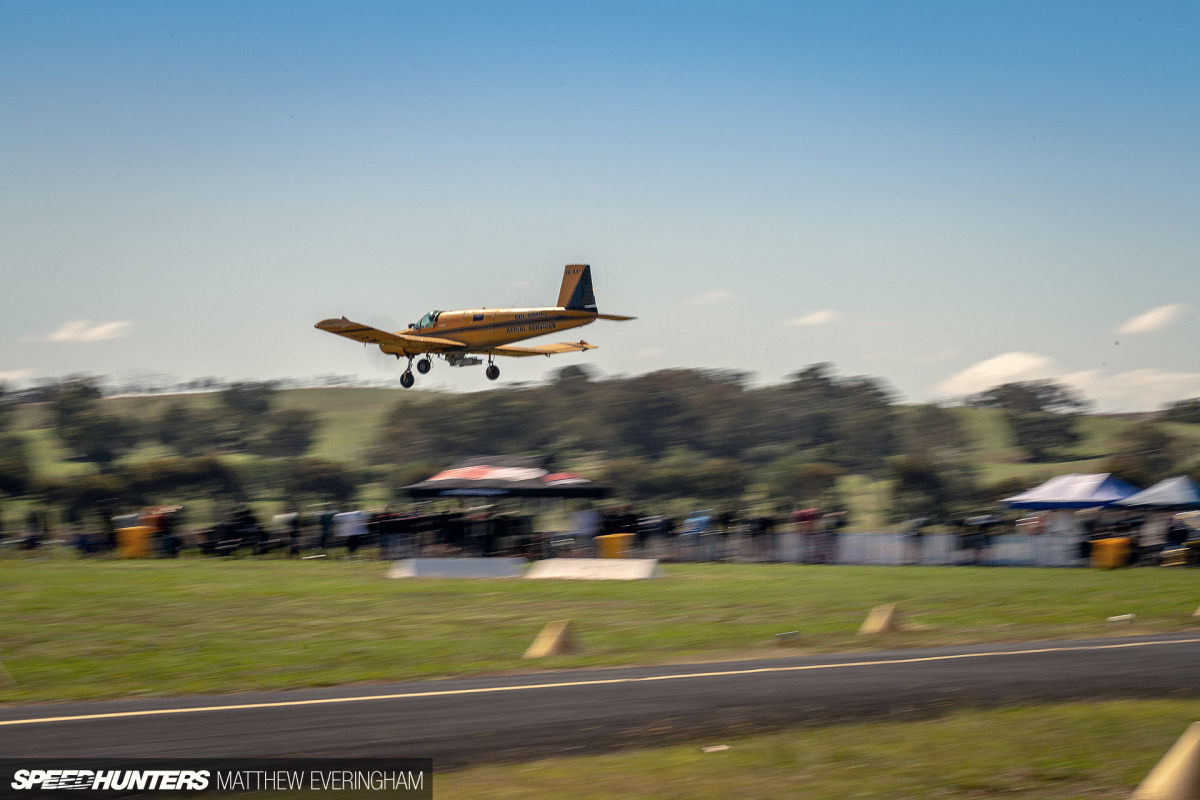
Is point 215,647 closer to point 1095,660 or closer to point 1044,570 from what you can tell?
point 1095,660

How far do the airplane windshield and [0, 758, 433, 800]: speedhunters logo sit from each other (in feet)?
88.0

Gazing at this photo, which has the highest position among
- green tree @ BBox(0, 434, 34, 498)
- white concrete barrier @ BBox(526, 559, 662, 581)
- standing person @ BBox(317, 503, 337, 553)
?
standing person @ BBox(317, 503, 337, 553)

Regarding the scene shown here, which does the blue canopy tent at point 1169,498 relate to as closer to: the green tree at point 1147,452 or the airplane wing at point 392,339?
the airplane wing at point 392,339

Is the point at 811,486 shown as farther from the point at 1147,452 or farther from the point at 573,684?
the point at 573,684

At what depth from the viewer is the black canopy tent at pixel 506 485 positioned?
3086 centimetres

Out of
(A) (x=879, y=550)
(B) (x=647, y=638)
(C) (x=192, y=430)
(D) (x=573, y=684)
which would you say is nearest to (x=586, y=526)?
(A) (x=879, y=550)

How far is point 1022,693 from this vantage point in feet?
38.0

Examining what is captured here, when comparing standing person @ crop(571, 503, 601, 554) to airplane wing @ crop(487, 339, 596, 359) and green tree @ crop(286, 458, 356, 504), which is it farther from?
green tree @ crop(286, 458, 356, 504)

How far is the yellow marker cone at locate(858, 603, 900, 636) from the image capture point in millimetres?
17156

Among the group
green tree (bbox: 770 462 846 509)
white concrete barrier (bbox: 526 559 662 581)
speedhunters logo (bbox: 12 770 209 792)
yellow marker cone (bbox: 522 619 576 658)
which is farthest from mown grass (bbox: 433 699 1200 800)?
green tree (bbox: 770 462 846 509)

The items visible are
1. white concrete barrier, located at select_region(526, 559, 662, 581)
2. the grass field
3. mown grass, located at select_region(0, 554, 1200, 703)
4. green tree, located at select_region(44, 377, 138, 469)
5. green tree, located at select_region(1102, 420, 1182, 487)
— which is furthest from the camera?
green tree, located at select_region(44, 377, 138, 469)

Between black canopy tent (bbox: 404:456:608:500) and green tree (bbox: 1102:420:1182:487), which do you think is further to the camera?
green tree (bbox: 1102:420:1182:487)

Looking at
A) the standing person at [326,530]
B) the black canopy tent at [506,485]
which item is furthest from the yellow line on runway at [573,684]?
the standing person at [326,530]

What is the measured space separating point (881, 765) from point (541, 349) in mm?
26890
